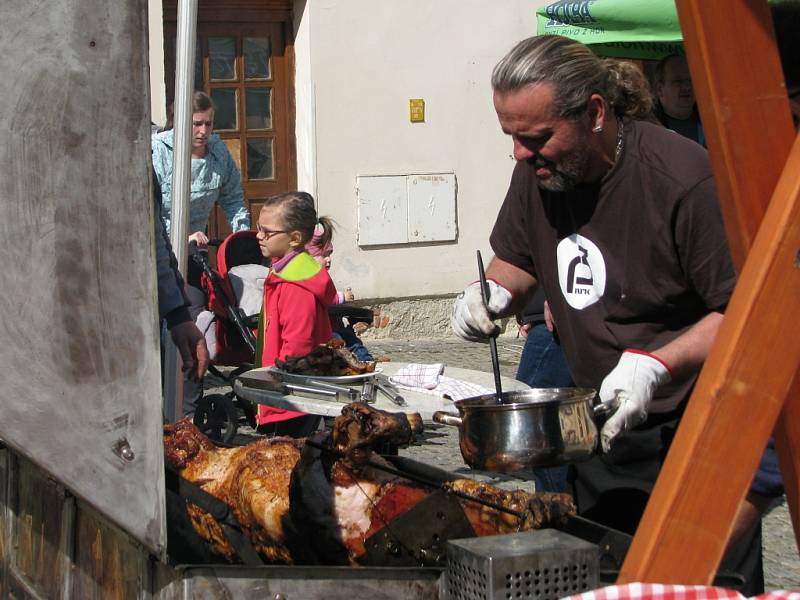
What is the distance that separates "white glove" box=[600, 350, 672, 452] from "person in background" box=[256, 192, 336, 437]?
289 centimetres

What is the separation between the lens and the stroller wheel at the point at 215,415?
6723 millimetres

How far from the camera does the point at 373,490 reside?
2.70 meters

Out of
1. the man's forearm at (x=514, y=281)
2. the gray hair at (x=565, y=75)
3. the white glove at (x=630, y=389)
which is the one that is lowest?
the white glove at (x=630, y=389)

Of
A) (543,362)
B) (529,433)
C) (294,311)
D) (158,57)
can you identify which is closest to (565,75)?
(529,433)

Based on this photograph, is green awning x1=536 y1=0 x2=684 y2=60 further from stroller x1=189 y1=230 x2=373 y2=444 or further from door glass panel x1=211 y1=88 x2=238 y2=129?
door glass panel x1=211 y1=88 x2=238 y2=129

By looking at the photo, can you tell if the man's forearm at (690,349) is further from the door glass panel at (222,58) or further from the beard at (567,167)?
the door glass panel at (222,58)

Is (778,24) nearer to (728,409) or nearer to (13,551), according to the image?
(728,409)

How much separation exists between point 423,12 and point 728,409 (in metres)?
9.24

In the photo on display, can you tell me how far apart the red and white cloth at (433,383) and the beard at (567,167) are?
3.89 ft

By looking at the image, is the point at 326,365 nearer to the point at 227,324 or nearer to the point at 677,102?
the point at 677,102

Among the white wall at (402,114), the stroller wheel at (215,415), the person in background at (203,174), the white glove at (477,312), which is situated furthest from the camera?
the white wall at (402,114)

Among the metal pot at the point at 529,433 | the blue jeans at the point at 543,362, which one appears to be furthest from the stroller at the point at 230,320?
the metal pot at the point at 529,433

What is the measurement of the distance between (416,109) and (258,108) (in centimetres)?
147

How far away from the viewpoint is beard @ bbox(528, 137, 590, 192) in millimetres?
2904
